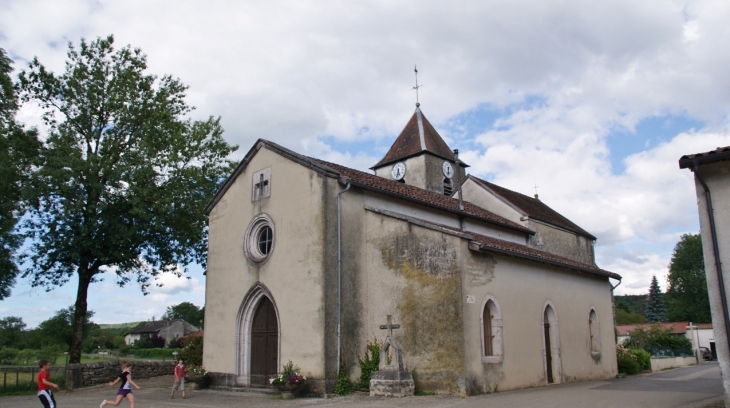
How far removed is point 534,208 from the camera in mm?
28297

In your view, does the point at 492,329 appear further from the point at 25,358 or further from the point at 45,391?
the point at 25,358

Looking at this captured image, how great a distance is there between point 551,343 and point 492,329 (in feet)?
12.0

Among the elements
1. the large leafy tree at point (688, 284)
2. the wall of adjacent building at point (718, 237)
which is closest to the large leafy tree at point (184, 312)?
the large leafy tree at point (688, 284)

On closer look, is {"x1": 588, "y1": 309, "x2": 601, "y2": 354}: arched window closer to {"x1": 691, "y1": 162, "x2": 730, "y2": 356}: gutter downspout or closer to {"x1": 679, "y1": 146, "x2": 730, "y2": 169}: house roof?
{"x1": 691, "y1": 162, "x2": 730, "y2": 356}: gutter downspout

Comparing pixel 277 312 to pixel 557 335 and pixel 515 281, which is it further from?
pixel 557 335

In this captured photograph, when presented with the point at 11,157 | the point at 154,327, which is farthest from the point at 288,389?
the point at 154,327

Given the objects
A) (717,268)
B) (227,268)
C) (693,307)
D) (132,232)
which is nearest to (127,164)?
(132,232)

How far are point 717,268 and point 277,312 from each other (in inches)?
465

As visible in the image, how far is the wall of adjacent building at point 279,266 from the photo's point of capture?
1590 centimetres

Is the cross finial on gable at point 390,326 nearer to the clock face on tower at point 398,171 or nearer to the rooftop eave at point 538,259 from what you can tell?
the rooftop eave at point 538,259

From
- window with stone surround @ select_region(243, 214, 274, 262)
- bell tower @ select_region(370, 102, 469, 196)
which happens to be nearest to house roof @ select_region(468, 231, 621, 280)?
window with stone surround @ select_region(243, 214, 274, 262)

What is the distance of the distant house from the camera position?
269 feet

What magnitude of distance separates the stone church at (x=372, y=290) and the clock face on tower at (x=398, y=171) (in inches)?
443

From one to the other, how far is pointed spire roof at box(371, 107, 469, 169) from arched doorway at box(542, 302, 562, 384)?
14.5 m
